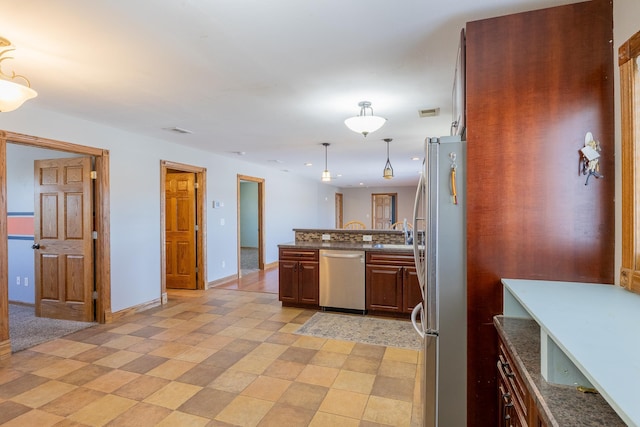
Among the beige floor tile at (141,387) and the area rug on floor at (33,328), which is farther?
the area rug on floor at (33,328)

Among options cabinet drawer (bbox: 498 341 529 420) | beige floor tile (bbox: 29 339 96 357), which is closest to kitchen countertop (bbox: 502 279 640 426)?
cabinet drawer (bbox: 498 341 529 420)

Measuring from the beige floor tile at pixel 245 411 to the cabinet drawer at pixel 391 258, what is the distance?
7.12 ft

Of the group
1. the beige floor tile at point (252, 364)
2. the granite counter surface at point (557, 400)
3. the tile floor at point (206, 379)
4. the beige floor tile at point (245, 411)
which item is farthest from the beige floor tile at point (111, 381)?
the granite counter surface at point (557, 400)

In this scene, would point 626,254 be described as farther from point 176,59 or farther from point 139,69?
point 139,69

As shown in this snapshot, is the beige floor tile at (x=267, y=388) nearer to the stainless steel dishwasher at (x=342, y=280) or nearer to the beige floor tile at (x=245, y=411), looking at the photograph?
the beige floor tile at (x=245, y=411)

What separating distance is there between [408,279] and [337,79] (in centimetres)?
244

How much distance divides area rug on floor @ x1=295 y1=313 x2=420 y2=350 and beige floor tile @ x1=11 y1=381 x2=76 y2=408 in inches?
80.8

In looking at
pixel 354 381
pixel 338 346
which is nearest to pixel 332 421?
pixel 354 381

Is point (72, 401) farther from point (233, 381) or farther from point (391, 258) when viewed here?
point (391, 258)

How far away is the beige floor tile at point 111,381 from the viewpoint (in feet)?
8.24

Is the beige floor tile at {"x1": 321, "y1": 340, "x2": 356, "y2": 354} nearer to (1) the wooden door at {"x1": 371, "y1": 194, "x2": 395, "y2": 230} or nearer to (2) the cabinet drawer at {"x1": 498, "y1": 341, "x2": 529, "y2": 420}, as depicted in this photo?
(2) the cabinet drawer at {"x1": 498, "y1": 341, "x2": 529, "y2": 420}

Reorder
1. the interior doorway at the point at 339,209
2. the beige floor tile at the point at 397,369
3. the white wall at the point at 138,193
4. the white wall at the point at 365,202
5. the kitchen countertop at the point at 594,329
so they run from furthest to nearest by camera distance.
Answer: the interior doorway at the point at 339,209 → the white wall at the point at 365,202 → the white wall at the point at 138,193 → the beige floor tile at the point at 397,369 → the kitchen countertop at the point at 594,329

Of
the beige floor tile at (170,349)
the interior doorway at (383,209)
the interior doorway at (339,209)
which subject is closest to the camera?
the beige floor tile at (170,349)

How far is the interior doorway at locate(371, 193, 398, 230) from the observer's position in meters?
13.4
